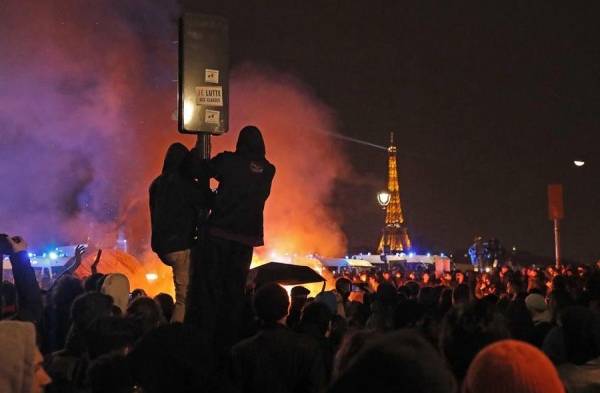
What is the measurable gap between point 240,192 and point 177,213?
0.51 metres

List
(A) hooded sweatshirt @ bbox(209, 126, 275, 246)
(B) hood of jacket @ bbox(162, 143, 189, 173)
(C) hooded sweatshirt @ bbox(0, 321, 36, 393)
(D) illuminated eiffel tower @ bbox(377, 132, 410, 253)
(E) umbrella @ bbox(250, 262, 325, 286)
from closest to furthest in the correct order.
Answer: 1. (C) hooded sweatshirt @ bbox(0, 321, 36, 393)
2. (A) hooded sweatshirt @ bbox(209, 126, 275, 246)
3. (B) hood of jacket @ bbox(162, 143, 189, 173)
4. (E) umbrella @ bbox(250, 262, 325, 286)
5. (D) illuminated eiffel tower @ bbox(377, 132, 410, 253)

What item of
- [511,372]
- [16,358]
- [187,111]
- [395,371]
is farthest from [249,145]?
[395,371]

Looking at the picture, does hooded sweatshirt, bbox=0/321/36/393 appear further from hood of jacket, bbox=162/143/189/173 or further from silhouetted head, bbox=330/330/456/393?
hood of jacket, bbox=162/143/189/173

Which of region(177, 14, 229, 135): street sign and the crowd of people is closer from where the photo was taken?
the crowd of people

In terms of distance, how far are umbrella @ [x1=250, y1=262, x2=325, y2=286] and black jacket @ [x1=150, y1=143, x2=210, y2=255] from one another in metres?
3.85

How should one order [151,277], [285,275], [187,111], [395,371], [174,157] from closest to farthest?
[395,371] < [174,157] < [187,111] < [285,275] < [151,277]

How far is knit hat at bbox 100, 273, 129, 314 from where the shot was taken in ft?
18.6

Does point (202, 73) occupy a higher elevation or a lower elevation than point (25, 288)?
higher

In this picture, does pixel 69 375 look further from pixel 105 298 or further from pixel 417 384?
pixel 417 384

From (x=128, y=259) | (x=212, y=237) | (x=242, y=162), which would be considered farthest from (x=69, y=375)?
(x=128, y=259)

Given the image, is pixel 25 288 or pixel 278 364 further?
pixel 25 288

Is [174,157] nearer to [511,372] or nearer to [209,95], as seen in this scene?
[209,95]

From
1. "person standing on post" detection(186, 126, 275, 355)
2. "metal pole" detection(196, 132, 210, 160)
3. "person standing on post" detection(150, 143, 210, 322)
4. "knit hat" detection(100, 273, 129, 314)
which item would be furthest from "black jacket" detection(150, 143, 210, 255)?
"knit hat" detection(100, 273, 129, 314)

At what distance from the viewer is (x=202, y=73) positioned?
558 centimetres
